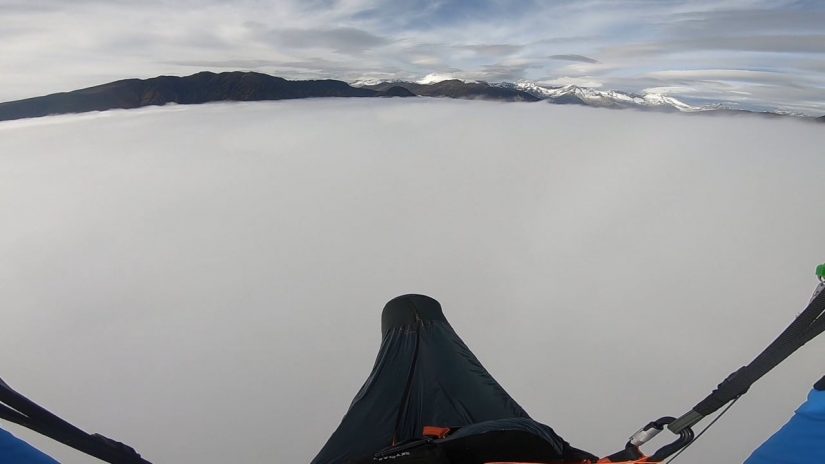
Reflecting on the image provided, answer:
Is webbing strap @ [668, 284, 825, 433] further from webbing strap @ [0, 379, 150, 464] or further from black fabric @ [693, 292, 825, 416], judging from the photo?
webbing strap @ [0, 379, 150, 464]

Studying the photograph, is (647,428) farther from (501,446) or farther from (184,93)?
(184,93)

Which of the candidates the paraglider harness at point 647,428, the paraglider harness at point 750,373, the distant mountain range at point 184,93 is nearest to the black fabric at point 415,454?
the paraglider harness at point 647,428

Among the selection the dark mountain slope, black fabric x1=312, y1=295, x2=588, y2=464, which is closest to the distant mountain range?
the dark mountain slope

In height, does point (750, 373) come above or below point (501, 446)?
above

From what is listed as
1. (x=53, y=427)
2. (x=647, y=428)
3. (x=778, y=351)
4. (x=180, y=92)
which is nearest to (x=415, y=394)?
(x=647, y=428)

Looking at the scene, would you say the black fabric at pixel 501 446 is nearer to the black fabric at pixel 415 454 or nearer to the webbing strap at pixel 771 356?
the black fabric at pixel 415 454

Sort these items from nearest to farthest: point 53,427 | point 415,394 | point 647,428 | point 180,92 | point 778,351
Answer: point 778,351 → point 53,427 → point 647,428 → point 415,394 → point 180,92

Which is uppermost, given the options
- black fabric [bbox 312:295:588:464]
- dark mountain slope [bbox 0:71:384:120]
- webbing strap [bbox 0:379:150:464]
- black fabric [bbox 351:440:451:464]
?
dark mountain slope [bbox 0:71:384:120]
